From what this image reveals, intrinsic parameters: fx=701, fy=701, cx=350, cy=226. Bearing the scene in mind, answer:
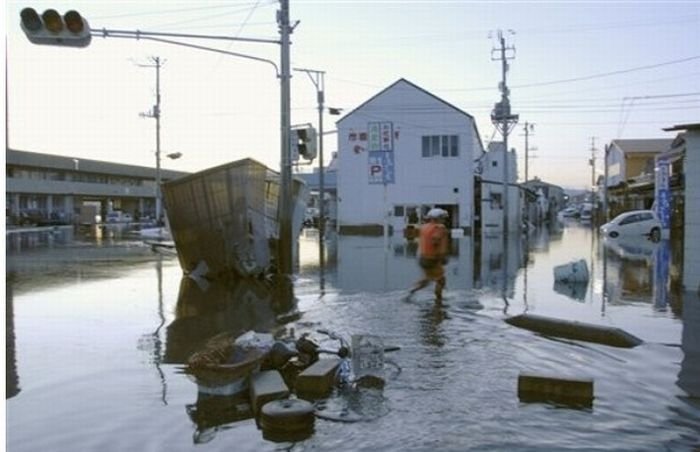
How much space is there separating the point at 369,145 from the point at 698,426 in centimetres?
3938

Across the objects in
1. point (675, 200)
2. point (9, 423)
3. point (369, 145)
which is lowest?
point (9, 423)

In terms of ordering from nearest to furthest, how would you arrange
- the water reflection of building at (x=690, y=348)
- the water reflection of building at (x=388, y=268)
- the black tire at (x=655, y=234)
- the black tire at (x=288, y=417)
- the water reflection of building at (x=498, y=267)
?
the black tire at (x=288, y=417) < the water reflection of building at (x=690, y=348) < the water reflection of building at (x=498, y=267) < the water reflection of building at (x=388, y=268) < the black tire at (x=655, y=234)

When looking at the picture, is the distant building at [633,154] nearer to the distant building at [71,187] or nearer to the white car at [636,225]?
the white car at [636,225]

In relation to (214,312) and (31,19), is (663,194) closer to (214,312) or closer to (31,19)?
(214,312)

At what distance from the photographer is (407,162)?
4684 centimetres

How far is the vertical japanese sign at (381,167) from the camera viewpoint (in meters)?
40.6

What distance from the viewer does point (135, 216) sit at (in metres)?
91.2

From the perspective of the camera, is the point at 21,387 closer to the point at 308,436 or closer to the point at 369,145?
the point at 308,436

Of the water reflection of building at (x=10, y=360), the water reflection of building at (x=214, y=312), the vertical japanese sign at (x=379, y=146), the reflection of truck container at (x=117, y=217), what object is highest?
the vertical japanese sign at (x=379, y=146)

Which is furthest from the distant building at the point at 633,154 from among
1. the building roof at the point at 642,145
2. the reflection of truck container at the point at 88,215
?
the reflection of truck container at the point at 88,215

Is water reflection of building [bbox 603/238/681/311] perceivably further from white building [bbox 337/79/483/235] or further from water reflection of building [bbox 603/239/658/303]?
white building [bbox 337/79/483/235]

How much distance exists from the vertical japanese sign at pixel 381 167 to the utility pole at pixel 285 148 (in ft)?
70.8

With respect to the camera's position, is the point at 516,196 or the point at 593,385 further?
the point at 516,196

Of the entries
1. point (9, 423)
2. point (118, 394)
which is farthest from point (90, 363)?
point (9, 423)
